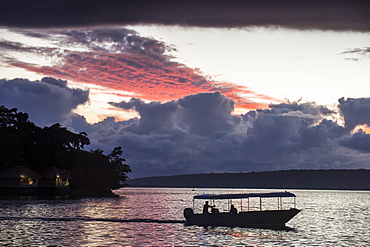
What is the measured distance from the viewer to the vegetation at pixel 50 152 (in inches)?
4776

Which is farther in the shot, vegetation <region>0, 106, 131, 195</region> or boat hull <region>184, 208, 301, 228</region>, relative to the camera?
vegetation <region>0, 106, 131, 195</region>

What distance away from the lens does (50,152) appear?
5290 inches

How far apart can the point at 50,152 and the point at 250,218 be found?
9137 centimetres

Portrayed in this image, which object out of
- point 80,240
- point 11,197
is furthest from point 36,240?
point 11,197

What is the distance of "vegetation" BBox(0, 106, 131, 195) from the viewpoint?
121312 millimetres

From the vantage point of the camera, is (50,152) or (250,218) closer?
(250,218)

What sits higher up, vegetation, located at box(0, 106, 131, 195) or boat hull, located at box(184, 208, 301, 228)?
vegetation, located at box(0, 106, 131, 195)

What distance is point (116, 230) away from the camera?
53.3 metres

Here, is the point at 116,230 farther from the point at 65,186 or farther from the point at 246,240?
the point at 65,186

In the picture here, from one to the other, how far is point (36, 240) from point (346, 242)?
3307 cm

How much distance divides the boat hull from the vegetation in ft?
251

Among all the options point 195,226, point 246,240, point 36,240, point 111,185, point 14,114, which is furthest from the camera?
point 111,185

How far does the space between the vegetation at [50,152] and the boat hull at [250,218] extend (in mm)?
76564

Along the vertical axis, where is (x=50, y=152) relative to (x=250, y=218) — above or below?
above
